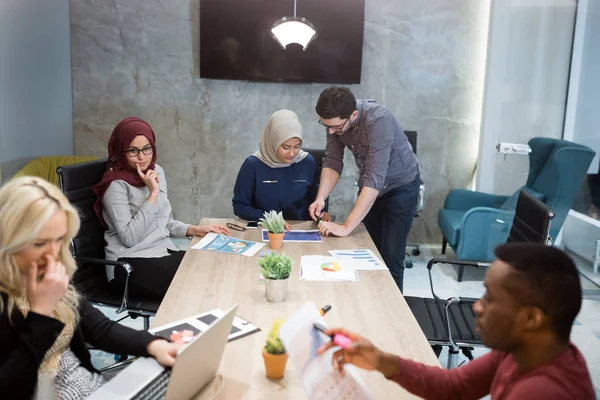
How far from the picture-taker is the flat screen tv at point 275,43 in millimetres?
4746

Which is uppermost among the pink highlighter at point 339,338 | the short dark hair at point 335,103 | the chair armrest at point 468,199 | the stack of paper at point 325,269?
the short dark hair at point 335,103

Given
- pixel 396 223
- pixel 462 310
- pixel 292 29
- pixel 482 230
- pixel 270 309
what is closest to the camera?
pixel 270 309

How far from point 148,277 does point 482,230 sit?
2.66 m

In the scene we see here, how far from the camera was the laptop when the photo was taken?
3.79ft

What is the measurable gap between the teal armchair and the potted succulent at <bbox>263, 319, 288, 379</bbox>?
10.1 feet

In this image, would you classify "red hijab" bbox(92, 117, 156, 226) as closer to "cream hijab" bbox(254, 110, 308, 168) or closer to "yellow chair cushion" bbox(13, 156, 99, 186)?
"cream hijab" bbox(254, 110, 308, 168)

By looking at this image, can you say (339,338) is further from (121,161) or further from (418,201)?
(418,201)

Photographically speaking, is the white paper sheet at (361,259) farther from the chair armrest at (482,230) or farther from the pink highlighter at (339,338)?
the chair armrest at (482,230)

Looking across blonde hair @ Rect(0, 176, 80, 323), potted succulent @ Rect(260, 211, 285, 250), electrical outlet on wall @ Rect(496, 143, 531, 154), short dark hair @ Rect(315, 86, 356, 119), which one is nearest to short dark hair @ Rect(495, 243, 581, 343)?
blonde hair @ Rect(0, 176, 80, 323)

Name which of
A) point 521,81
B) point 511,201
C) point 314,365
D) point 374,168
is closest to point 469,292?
point 511,201

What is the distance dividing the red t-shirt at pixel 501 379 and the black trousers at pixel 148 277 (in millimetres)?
1501

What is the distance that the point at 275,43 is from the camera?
15.8 ft

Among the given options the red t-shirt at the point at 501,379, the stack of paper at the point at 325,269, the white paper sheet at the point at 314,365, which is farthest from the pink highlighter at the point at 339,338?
the stack of paper at the point at 325,269

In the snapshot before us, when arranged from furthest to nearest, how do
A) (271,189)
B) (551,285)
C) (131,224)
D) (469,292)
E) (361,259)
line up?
(469,292) < (271,189) < (131,224) < (361,259) < (551,285)
